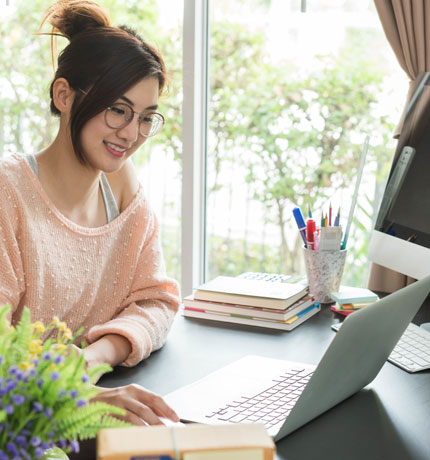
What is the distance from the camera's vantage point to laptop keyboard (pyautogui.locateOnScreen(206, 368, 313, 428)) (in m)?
1.00

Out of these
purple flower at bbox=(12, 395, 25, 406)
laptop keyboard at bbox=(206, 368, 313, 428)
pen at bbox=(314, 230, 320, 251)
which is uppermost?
purple flower at bbox=(12, 395, 25, 406)

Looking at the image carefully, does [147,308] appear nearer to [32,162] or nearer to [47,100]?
[32,162]

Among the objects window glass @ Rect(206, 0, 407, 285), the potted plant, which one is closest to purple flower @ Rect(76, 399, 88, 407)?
the potted plant

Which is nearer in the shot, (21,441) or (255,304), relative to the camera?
(21,441)

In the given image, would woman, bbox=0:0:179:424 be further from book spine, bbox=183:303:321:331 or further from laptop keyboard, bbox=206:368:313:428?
laptop keyboard, bbox=206:368:313:428

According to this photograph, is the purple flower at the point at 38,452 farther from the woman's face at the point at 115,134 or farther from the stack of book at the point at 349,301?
the stack of book at the point at 349,301

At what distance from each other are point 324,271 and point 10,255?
0.76m

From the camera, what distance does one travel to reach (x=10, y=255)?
4.28 ft

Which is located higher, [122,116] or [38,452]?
[122,116]

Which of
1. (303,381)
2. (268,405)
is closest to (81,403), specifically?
(268,405)

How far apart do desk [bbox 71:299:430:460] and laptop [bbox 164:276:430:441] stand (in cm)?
3

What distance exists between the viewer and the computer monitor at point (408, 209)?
1552mm

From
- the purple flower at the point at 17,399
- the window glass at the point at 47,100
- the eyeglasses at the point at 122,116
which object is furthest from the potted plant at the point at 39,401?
the window glass at the point at 47,100

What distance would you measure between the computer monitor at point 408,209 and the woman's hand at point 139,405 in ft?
2.58
